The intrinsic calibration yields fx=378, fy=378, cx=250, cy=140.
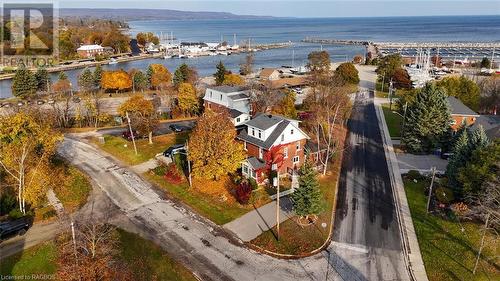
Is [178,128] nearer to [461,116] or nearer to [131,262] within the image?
[131,262]

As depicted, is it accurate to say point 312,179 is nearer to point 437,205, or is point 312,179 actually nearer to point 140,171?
point 437,205

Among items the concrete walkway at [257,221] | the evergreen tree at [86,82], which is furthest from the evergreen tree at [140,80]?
the concrete walkway at [257,221]

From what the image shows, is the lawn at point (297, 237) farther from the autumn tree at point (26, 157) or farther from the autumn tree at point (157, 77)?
the autumn tree at point (157, 77)

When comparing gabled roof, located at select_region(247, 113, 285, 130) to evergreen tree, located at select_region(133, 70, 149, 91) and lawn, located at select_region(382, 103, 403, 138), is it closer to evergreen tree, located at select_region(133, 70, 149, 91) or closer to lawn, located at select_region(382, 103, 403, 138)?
lawn, located at select_region(382, 103, 403, 138)

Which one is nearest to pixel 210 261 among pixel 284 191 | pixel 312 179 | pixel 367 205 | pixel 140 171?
pixel 312 179

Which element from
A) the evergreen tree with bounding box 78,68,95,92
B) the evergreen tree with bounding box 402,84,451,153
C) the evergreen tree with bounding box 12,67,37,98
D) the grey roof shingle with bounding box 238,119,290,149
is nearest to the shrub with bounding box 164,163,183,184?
the grey roof shingle with bounding box 238,119,290,149

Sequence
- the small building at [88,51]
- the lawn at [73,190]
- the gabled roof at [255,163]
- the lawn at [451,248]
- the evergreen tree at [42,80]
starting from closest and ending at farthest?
the lawn at [451,248], the lawn at [73,190], the gabled roof at [255,163], the evergreen tree at [42,80], the small building at [88,51]
